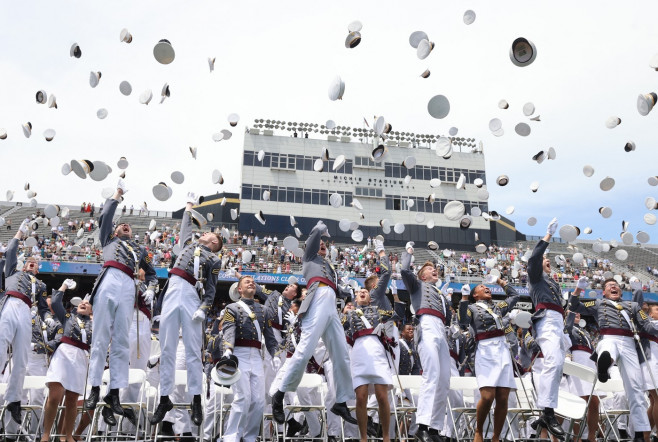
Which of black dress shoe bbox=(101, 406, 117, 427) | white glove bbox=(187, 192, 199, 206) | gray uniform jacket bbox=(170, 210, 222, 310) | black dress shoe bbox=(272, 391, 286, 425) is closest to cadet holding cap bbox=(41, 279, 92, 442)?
black dress shoe bbox=(101, 406, 117, 427)

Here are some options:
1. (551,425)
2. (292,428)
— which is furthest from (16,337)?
(551,425)

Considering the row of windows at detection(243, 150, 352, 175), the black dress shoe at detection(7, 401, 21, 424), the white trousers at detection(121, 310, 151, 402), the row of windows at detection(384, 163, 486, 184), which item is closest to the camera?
the black dress shoe at detection(7, 401, 21, 424)

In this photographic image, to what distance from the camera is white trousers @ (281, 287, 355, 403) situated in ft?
24.8

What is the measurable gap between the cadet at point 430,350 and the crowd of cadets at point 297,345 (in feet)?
0.06

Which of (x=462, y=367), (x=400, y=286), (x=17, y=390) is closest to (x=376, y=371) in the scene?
(x=462, y=367)

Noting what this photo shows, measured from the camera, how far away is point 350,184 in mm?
54250

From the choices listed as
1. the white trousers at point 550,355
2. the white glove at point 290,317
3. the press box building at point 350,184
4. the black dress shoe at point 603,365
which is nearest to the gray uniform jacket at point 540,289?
the white trousers at point 550,355

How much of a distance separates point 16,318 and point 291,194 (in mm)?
43966

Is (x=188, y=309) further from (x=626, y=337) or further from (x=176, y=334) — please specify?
(x=626, y=337)

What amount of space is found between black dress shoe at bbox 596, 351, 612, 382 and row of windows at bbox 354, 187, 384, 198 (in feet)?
149

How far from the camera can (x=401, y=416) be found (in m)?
9.80

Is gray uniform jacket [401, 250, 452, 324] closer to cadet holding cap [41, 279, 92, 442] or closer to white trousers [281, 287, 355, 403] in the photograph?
white trousers [281, 287, 355, 403]

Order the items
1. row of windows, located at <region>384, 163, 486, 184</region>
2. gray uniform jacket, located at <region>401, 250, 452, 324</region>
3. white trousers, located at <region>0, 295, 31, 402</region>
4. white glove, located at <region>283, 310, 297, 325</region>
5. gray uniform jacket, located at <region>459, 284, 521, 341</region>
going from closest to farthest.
Answer: gray uniform jacket, located at <region>459, 284, 521, 341</region> < white trousers, located at <region>0, 295, 31, 402</region> < gray uniform jacket, located at <region>401, 250, 452, 324</region> < white glove, located at <region>283, 310, 297, 325</region> < row of windows, located at <region>384, 163, 486, 184</region>

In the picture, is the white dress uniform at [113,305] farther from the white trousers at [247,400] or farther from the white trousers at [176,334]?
the white trousers at [247,400]
